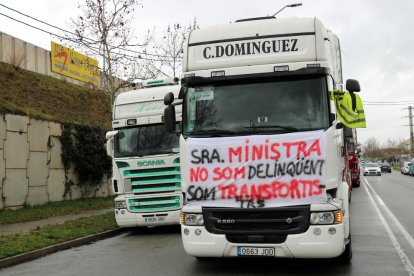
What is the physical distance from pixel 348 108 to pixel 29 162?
12.0 m

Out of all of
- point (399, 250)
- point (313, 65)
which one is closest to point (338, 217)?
point (313, 65)

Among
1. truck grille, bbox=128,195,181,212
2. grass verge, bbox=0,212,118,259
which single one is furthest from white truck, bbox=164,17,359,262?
truck grille, bbox=128,195,181,212

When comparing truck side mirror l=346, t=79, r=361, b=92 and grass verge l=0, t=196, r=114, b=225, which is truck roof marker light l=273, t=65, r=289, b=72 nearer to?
truck side mirror l=346, t=79, r=361, b=92

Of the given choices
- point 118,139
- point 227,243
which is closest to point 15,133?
point 118,139

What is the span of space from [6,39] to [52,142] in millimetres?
8229

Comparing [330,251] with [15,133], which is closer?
[330,251]

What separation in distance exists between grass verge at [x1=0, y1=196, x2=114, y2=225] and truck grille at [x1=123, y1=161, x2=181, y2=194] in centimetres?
415

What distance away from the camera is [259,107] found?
22.2 ft

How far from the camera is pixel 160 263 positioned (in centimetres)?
791

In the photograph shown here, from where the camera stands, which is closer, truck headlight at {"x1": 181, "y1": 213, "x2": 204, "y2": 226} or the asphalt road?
truck headlight at {"x1": 181, "y1": 213, "x2": 204, "y2": 226}

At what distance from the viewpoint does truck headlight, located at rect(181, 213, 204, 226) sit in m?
6.68

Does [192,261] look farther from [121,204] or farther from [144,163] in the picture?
[121,204]

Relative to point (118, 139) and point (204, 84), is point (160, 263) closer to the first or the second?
point (204, 84)

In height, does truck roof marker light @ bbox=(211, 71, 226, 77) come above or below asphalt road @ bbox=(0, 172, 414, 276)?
above
